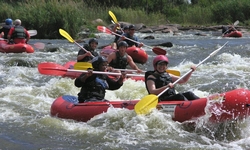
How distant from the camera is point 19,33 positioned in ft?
44.4

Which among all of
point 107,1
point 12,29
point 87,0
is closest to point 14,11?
A: point 12,29

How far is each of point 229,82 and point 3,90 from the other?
14.9 feet

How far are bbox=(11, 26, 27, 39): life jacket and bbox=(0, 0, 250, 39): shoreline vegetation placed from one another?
173 inches

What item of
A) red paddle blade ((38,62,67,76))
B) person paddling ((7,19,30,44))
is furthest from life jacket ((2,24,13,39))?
red paddle blade ((38,62,67,76))

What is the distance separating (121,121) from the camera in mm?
5969

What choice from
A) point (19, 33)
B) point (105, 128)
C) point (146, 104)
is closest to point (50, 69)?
point (105, 128)

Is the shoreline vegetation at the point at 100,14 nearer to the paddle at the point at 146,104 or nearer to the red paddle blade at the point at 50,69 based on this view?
the red paddle blade at the point at 50,69

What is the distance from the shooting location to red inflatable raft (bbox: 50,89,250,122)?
17.5ft

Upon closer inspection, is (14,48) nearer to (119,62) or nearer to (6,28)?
(6,28)

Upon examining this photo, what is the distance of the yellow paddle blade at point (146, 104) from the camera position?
5.69 m

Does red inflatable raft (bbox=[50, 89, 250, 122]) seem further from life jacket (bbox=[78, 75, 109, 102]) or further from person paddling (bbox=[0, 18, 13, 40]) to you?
person paddling (bbox=[0, 18, 13, 40])

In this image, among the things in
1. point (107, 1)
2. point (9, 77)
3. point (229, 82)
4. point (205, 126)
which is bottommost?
point (107, 1)

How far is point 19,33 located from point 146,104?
8698 millimetres

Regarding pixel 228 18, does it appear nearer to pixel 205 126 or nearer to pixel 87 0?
pixel 87 0
